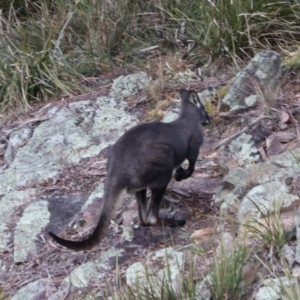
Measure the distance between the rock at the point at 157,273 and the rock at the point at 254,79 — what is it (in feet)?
7.39

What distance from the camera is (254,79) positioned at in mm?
7984

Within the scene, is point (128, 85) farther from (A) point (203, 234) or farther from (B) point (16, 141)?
(A) point (203, 234)

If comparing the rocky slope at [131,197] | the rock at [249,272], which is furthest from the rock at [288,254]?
the rock at [249,272]

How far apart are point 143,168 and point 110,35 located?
12.0 ft

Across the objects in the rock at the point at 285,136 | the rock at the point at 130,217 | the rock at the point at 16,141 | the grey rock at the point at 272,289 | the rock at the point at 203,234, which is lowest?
the rock at the point at 16,141

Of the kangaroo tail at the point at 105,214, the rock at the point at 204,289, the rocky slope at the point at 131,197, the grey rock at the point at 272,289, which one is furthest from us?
the kangaroo tail at the point at 105,214

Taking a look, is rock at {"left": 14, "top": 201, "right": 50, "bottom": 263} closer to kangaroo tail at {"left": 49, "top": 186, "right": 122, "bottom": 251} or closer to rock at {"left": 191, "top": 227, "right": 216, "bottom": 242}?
kangaroo tail at {"left": 49, "top": 186, "right": 122, "bottom": 251}

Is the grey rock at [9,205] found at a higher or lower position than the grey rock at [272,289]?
lower

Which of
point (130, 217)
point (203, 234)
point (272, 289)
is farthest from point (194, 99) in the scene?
point (272, 289)

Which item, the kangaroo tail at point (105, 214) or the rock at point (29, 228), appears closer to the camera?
the kangaroo tail at point (105, 214)

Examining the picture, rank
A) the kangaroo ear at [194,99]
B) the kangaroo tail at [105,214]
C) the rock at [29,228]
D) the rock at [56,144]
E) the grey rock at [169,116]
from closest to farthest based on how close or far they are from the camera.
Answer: the kangaroo tail at [105,214] → the rock at [29,228] → the kangaroo ear at [194,99] → the rock at [56,144] → the grey rock at [169,116]

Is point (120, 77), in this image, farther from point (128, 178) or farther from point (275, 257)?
point (275, 257)

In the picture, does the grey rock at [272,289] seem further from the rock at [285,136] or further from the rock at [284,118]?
the rock at [284,118]

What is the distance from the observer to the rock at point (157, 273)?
5.23 metres
